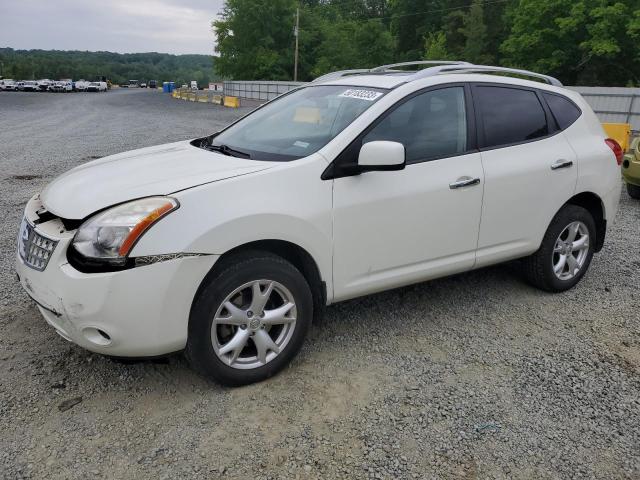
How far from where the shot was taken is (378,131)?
11.0 ft

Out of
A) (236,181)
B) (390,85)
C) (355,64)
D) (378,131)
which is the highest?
(355,64)

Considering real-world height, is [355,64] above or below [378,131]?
above

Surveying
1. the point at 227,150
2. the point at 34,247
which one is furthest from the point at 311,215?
the point at 34,247

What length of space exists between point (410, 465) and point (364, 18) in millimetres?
93139

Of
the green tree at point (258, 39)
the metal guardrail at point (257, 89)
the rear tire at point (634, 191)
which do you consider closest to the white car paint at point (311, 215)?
the rear tire at point (634, 191)

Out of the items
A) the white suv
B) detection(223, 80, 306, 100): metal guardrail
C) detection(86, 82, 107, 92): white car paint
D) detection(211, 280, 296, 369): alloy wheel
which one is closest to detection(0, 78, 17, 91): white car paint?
detection(86, 82, 107, 92): white car paint

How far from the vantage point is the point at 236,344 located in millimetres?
2939

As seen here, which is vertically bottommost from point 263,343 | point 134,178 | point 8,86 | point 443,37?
point 263,343

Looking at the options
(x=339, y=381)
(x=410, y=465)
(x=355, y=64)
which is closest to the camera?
(x=410, y=465)

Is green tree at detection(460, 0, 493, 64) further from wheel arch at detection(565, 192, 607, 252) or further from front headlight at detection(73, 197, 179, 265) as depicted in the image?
front headlight at detection(73, 197, 179, 265)

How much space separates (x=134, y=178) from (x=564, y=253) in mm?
3373

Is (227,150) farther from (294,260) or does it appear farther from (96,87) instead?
(96,87)

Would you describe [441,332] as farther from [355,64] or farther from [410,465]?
[355,64]

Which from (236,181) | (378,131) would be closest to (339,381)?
(236,181)
